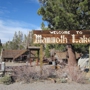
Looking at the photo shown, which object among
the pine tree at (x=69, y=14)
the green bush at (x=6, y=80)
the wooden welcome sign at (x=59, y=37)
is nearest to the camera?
the green bush at (x=6, y=80)

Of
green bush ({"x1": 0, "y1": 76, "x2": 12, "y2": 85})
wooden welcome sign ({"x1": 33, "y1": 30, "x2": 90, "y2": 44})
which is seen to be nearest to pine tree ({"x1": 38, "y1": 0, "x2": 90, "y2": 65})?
wooden welcome sign ({"x1": 33, "y1": 30, "x2": 90, "y2": 44})

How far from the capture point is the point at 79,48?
25.1m

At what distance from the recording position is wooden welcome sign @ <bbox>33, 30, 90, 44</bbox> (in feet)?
42.3

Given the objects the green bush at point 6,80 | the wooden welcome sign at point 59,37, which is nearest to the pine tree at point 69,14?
the wooden welcome sign at point 59,37

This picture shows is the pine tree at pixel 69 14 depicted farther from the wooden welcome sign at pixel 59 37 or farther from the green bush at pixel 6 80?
the green bush at pixel 6 80

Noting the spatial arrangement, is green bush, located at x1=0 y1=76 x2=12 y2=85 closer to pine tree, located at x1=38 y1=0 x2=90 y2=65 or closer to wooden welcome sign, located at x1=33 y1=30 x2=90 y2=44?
wooden welcome sign, located at x1=33 y1=30 x2=90 y2=44

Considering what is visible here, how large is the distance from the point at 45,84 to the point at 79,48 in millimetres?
14966

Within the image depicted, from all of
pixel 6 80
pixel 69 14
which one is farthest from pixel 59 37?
pixel 69 14

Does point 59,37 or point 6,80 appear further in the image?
point 59,37

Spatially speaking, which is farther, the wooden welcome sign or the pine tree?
the pine tree

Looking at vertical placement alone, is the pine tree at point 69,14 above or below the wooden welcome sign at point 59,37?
above

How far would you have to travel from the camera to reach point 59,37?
42.6 ft

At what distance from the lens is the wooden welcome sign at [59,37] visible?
42.3ft

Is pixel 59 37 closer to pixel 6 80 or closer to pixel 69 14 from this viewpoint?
pixel 6 80
